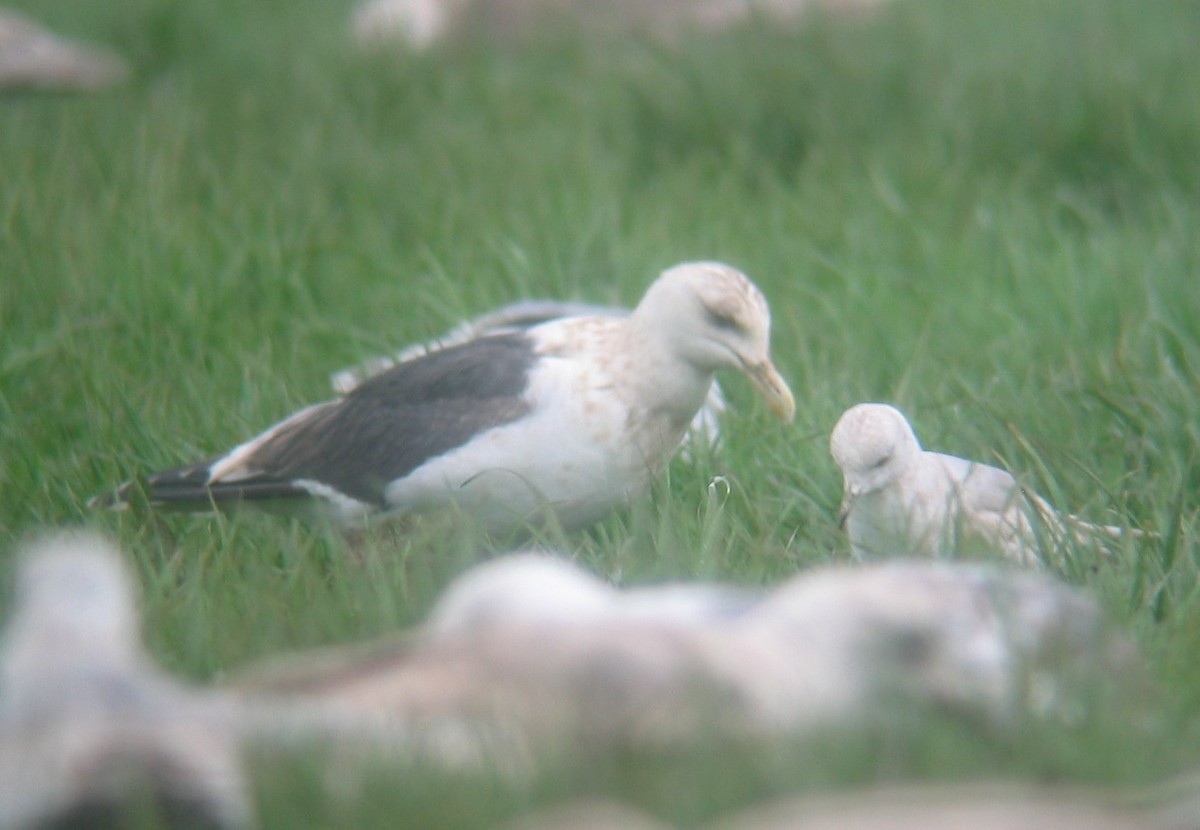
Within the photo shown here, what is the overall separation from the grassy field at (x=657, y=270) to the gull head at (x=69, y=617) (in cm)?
28

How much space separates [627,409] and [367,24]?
5823 mm

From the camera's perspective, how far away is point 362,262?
5488mm

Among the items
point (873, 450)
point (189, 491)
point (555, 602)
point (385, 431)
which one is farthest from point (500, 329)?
point (555, 602)

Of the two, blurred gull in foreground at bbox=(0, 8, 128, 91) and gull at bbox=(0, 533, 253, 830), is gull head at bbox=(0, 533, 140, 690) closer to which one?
gull at bbox=(0, 533, 253, 830)

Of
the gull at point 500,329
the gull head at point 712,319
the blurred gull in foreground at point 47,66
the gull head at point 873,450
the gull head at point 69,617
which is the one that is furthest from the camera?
the blurred gull in foreground at point 47,66

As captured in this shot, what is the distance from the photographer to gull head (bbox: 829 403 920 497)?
11.3ft

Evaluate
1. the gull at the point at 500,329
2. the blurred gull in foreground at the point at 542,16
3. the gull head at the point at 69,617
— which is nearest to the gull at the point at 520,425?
the gull at the point at 500,329

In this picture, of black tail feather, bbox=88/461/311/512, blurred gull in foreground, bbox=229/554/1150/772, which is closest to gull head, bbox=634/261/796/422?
black tail feather, bbox=88/461/311/512

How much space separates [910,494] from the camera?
3.48 meters

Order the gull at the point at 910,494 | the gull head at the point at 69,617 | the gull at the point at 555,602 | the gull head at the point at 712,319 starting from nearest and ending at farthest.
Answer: the gull head at the point at 69,617, the gull at the point at 555,602, the gull at the point at 910,494, the gull head at the point at 712,319

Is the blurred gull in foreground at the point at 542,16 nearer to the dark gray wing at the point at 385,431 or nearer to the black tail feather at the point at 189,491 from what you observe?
the dark gray wing at the point at 385,431

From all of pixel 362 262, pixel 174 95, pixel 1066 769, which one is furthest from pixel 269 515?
pixel 174 95

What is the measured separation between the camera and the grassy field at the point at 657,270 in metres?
2.94

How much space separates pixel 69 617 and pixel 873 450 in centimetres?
191
